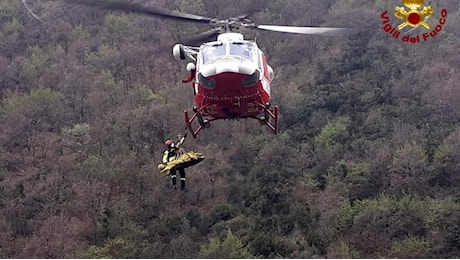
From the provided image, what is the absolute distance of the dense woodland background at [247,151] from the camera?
30.3 meters

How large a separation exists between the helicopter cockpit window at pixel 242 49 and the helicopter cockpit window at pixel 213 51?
189 mm

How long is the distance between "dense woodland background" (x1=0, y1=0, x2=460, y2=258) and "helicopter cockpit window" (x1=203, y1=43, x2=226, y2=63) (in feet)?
37.6

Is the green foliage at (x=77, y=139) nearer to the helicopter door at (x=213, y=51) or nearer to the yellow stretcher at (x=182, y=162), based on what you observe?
the yellow stretcher at (x=182, y=162)

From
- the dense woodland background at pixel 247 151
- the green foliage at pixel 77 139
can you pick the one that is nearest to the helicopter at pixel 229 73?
the dense woodland background at pixel 247 151

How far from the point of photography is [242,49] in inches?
605

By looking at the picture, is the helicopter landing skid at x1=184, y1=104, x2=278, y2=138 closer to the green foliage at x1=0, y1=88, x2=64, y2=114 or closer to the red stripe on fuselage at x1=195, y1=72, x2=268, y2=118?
the red stripe on fuselage at x1=195, y1=72, x2=268, y2=118


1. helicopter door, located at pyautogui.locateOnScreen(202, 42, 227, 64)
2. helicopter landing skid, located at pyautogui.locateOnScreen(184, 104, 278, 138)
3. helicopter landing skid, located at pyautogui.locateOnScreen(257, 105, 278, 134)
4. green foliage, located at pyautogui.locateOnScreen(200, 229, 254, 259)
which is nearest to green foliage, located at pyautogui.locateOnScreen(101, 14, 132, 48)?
green foliage, located at pyautogui.locateOnScreen(200, 229, 254, 259)

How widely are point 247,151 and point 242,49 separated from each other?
22.8m

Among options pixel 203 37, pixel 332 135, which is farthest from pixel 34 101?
pixel 203 37

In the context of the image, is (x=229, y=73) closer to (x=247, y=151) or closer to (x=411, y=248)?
(x=411, y=248)

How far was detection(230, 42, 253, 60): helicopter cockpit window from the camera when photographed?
50.0ft

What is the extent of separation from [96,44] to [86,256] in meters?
23.8

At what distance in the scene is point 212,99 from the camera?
1555 cm

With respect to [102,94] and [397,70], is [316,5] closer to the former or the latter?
[397,70]
